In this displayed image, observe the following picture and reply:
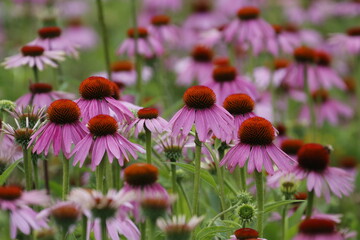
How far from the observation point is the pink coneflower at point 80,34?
18.3ft

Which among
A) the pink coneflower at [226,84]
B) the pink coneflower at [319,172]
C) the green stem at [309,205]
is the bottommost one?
the green stem at [309,205]

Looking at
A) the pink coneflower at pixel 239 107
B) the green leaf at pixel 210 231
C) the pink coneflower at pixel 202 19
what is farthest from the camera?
the pink coneflower at pixel 202 19

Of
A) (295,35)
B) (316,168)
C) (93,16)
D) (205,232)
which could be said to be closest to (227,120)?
(205,232)

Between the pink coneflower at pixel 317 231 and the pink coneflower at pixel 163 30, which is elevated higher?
the pink coneflower at pixel 163 30

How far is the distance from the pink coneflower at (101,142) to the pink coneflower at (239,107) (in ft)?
1.02

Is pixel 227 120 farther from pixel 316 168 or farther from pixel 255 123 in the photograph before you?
pixel 316 168

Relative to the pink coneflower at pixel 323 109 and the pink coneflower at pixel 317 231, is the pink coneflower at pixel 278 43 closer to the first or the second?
the pink coneflower at pixel 323 109

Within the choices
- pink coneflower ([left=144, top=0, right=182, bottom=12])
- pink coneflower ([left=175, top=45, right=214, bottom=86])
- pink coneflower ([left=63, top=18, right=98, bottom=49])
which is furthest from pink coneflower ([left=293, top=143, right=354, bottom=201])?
pink coneflower ([left=63, top=18, right=98, bottom=49])

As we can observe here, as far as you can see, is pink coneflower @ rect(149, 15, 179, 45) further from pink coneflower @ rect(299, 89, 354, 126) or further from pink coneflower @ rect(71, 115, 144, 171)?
pink coneflower @ rect(71, 115, 144, 171)

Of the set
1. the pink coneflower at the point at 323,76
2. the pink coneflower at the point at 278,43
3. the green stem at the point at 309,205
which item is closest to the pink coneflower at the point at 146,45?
the pink coneflower at the point at 278,43

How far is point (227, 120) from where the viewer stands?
1530mm

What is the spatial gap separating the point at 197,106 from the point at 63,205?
1.59ft

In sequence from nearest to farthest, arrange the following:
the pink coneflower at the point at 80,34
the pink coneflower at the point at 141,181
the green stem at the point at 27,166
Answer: the pink coneflower at the point at 141,181, the green stem at the point at 27,166, the pink coneflower at the point at 80,34

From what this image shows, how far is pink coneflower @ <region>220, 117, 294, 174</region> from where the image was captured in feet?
4.89
